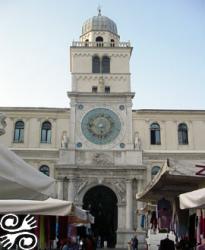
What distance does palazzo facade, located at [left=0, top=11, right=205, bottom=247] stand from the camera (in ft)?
98.1

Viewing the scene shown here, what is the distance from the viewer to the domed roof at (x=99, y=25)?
36375 millimetres

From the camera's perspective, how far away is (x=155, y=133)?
32.6 m

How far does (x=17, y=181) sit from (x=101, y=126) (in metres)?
26.9

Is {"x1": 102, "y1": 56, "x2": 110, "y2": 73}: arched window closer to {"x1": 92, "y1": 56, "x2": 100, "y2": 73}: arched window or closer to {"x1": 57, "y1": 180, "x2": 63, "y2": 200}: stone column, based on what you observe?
{"x1": 92, "y1": 56, "x2": 100, "y2": 73}: arched window

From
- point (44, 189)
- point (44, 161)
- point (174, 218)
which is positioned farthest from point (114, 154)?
point (44, 189)

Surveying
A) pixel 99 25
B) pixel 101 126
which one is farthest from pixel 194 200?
pixel 99 25

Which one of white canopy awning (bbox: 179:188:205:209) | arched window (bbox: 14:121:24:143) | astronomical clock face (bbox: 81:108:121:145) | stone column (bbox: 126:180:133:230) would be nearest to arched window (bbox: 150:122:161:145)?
astronomical clock face (bbox: 81:108:121:145)

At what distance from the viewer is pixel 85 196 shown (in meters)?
30.3

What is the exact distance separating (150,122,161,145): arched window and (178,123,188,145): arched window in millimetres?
1784

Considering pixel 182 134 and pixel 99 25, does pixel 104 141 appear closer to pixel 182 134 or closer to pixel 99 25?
pixel 182 134

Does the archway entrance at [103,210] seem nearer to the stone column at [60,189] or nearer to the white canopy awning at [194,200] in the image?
the stone column at [60,189]

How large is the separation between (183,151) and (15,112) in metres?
14.3

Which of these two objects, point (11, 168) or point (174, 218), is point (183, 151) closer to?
point (174, 218)

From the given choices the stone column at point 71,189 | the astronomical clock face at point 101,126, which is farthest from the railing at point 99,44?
the stone column at point 71,189
